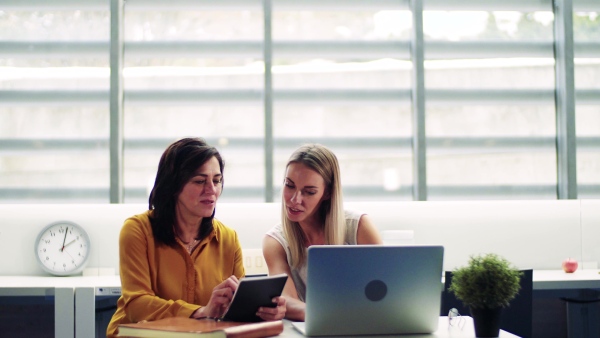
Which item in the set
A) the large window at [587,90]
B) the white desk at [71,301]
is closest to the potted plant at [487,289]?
the white desk at [71,301]

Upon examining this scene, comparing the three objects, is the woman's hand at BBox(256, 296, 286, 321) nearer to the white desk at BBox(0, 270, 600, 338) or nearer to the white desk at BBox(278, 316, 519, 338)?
the white desk at BBox(278, 316, 519, 338)

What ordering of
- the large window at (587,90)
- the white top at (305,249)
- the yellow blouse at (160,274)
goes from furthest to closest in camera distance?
the large window at (587,90) → the white top at (305,249) → the yellow blouse at (160,274)

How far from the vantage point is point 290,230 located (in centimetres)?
294

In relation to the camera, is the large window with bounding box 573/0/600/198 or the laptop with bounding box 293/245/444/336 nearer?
the laptop with bounding box 293/245/444/336

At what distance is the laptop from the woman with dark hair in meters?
0.63

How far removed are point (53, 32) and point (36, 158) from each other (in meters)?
0.90

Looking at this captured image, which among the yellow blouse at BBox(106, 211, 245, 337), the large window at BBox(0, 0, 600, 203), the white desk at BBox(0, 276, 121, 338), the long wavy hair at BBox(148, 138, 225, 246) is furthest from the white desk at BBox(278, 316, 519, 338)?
the large window at BBox(0, 0, 600, 203)

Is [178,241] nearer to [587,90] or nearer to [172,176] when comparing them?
[172,176]

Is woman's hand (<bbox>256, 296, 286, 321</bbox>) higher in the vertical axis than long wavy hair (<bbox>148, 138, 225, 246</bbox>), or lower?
lower

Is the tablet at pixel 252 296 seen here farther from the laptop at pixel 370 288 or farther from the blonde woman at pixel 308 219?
the blonde woman at pixel 308 219

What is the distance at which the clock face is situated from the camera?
15.5 feet

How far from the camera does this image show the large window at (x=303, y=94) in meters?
5.05

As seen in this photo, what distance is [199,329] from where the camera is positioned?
6.53 ft

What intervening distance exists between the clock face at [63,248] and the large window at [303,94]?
26 cm
